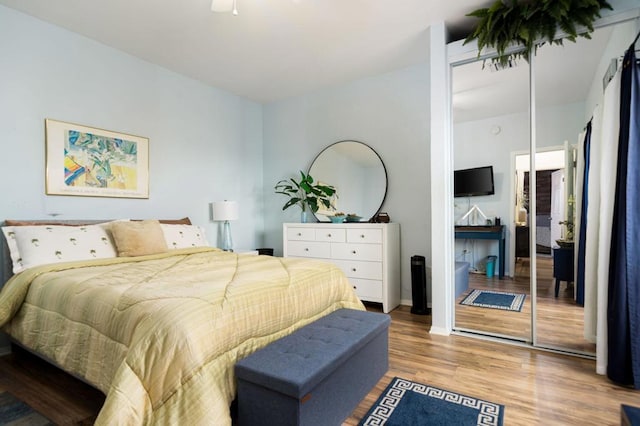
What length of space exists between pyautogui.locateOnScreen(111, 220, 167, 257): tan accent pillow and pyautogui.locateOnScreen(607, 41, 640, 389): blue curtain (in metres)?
3.26

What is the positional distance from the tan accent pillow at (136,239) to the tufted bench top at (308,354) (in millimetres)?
1651

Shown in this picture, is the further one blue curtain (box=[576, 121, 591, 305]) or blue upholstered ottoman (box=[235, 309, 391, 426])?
blue curtain (box=[576, 121, 591, 305])

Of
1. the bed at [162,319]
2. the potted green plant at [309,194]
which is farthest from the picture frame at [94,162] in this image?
the potted green plant at [309,194]

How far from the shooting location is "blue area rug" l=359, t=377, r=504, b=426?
66.1 inches

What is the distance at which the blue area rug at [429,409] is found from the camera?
5.51 feet

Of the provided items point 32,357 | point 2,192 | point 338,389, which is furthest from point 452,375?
point 2,192

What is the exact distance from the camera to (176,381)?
4.43 feet

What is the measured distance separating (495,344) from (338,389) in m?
1.67

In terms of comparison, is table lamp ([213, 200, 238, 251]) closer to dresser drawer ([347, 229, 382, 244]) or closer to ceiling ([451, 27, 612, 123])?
dresser drawer ([347, 229, 382, 244])

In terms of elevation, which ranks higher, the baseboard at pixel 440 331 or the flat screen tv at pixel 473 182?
the flat screen tv at pixel 473 182

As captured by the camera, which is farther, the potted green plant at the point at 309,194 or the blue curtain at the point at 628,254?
the potted green plant at the point at 309,194

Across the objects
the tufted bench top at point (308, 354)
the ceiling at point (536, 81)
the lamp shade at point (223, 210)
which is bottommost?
the tufted bench top at point (308, 354)

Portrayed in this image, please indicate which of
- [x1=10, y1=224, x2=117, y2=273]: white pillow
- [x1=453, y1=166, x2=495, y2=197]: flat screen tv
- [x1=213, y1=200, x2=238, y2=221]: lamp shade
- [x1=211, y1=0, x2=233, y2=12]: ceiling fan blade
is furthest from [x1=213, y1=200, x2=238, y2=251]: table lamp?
[x1=453, y1=166, x2=495, y2=197]: flat screen tv

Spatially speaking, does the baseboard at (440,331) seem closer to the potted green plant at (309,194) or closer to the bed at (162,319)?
the bed at (162,319)
